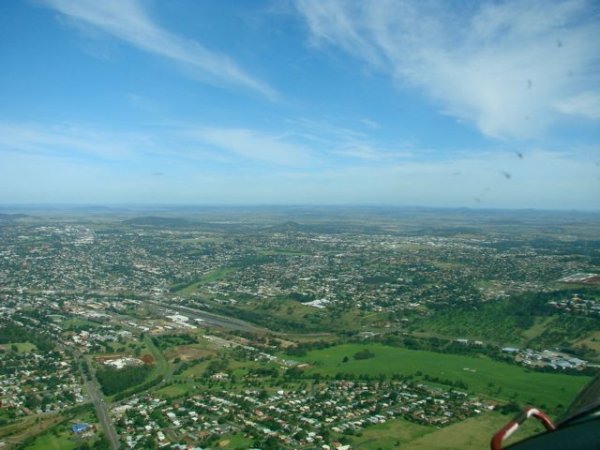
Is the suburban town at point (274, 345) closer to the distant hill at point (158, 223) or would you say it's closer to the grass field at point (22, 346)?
the grass field at point (22, 346)

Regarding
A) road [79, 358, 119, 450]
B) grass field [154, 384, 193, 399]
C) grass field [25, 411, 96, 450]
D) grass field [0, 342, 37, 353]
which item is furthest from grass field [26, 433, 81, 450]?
grass field [0, 342, 37, 353]

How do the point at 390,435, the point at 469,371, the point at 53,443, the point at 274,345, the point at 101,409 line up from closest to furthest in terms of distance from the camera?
the point at 53,443
the point at 390,435
the point at 101,409
the point at 469,371
the point at 274,345

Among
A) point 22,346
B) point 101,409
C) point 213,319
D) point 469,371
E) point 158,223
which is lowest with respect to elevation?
point 213,319

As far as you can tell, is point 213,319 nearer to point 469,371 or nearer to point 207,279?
point 207,279

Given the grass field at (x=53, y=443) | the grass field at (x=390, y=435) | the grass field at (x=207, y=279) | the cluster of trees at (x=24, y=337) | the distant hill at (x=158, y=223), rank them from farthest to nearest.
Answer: the distant hill at (x=158, y=223) → the grass field at (x=207, y=279) → the cluster of trees at (x=24, y=337) → the grass field at (x=53, y=443) → the grass field at (x=390, y=435)

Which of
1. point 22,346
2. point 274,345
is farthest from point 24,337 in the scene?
point 274,345

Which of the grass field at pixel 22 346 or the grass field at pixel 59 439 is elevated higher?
the grass field at pixel 59 439

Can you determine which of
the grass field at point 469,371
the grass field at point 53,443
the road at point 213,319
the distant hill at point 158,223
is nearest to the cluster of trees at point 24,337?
the road at point 213,319

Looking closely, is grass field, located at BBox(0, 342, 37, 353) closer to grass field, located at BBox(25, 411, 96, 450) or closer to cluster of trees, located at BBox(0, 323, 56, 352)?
cluster of trees, located at BBox(0, 323, 56, 352)
